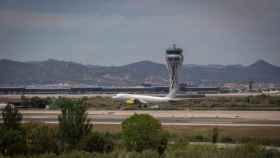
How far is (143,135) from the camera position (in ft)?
161

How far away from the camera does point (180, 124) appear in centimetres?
7600

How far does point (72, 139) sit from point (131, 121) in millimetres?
5963

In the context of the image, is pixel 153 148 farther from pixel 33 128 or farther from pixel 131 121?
pixel 33 128

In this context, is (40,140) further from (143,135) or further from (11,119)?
(143,135)

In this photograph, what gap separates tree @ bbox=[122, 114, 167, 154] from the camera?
1918 inches

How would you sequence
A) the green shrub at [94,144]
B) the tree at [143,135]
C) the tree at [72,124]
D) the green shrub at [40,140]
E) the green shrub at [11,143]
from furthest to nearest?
the tree at [72,124] < the tree at [143,135] < the green shrub at [94,144] < the green shrub at [40,140] < the green shrub at [11,143]

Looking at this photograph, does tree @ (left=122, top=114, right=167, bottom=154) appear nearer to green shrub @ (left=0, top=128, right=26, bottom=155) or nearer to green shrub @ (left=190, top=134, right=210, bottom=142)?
green shrub @ (left=190, top=134, right=210, bottom=142)

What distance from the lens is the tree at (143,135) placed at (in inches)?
1918

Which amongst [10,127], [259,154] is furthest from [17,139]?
[259,154]

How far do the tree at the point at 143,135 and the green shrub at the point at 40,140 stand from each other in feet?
22.6


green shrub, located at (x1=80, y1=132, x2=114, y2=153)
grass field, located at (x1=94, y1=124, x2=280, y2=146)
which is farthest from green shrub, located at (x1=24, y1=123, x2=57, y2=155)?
grass field, located at (x1=94, y1=124, x2=280, y2=146)

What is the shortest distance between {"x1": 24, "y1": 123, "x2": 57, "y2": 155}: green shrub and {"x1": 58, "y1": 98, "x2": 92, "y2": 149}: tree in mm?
1338

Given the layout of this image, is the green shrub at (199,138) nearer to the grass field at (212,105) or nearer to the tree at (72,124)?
the tree at (72,124)

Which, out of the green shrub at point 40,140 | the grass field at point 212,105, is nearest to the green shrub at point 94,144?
the green shrub at point 40,140
